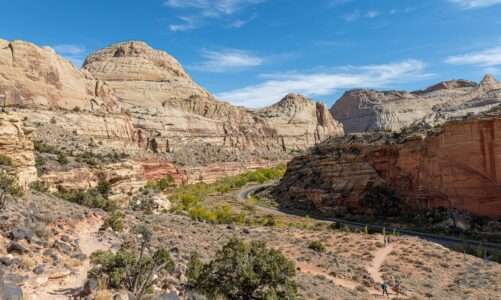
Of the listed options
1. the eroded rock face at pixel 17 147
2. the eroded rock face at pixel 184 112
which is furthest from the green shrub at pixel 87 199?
the eroded rock face at pixel 184 112

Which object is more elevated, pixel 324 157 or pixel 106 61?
pixel 106 61

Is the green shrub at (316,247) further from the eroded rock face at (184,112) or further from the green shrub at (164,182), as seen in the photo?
the eroded rock face at (184,112)

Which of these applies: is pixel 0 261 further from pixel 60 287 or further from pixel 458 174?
pixel 458 174

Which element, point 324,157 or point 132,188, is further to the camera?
point 324,157

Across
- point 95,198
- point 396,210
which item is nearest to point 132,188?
point 95,198

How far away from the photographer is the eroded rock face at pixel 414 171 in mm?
30125

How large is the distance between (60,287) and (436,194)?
3227 centimetres

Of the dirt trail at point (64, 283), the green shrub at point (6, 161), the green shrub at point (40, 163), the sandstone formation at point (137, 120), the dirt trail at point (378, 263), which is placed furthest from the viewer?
the sandstone formation at point (137, 120)

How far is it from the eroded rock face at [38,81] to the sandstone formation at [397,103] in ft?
328

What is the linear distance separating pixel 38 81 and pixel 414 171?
4566cm

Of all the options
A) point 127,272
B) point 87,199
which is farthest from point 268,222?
point 127,272

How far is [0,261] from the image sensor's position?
8.01 metres

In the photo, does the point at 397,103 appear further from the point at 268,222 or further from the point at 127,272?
the point at 127,272

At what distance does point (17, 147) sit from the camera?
16.5m
